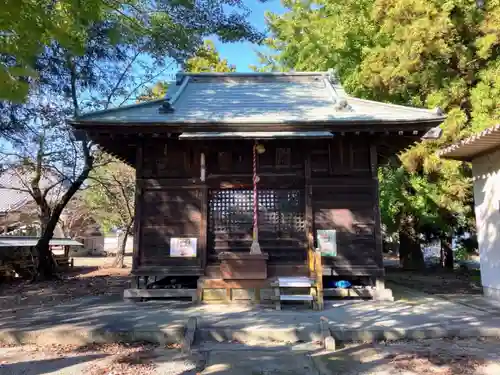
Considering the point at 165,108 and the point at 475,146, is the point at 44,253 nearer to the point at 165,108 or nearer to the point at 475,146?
the point at 165,108

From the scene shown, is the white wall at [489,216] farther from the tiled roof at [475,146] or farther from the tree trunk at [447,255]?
the tree trunk at [447,255]

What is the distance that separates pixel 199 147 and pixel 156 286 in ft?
11.1

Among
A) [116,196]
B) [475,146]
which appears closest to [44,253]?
[116,196]

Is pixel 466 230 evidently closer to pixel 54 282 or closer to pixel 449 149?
pixel 449 149

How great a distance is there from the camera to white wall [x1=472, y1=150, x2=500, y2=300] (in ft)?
28.0

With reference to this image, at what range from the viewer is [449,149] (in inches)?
350

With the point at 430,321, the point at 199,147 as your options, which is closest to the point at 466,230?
the point at 430,321

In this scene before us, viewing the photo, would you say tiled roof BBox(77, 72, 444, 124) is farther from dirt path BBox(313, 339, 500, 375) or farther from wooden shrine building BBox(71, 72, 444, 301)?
dirt path BBox(313, 339, 500, 375)

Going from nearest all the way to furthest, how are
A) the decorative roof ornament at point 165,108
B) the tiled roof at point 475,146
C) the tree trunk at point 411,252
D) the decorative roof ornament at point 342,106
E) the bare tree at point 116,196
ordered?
the tiled roof at point 475,146 < the decorative roof ornament at point 165,108 < the decorative roof ornament at point 342,106 < the tree trunk at point 411,252 < the bare tree at point 116,196

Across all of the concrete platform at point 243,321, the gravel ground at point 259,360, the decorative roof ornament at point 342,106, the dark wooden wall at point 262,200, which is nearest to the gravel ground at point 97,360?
the gravel ground at point 259,360

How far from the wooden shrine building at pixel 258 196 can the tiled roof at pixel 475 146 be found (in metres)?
0.67

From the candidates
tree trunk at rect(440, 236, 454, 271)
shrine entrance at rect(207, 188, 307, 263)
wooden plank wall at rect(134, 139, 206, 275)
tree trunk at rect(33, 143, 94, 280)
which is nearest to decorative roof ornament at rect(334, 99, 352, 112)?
shrine entrance at rect(207, 188, 307, 263)

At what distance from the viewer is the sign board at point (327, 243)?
8.57m

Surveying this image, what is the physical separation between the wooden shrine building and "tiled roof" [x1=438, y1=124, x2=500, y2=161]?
2.20 ft
